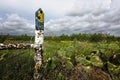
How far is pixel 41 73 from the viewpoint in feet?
20.5

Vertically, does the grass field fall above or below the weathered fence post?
below

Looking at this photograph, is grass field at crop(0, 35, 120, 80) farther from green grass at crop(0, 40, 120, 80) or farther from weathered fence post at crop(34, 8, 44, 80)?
weathered fence post at crop(34, 8, 44, 80)

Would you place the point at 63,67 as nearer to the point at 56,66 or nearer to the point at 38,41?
the point at 56,66

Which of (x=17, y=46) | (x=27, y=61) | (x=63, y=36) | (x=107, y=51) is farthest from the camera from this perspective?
(x=63, y=36)

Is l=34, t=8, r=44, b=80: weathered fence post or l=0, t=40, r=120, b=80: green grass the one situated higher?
l=34, t=8, r=44, b=80: weathered fence post

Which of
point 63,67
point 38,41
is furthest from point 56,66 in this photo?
point 38,41

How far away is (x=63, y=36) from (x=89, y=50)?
810 inches

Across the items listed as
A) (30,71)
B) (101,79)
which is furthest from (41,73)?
(101,79)

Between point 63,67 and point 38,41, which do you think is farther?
point 63,67

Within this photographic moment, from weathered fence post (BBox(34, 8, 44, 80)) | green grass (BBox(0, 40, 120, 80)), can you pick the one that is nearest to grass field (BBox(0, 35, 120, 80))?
green grass (BBox(0, 40, 120, 80))

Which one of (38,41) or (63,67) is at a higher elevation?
(38,41)

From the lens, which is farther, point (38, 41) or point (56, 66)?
point (56, 66)

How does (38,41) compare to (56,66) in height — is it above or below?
above

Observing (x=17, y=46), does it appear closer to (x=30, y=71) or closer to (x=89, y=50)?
(x=30, y=71)
